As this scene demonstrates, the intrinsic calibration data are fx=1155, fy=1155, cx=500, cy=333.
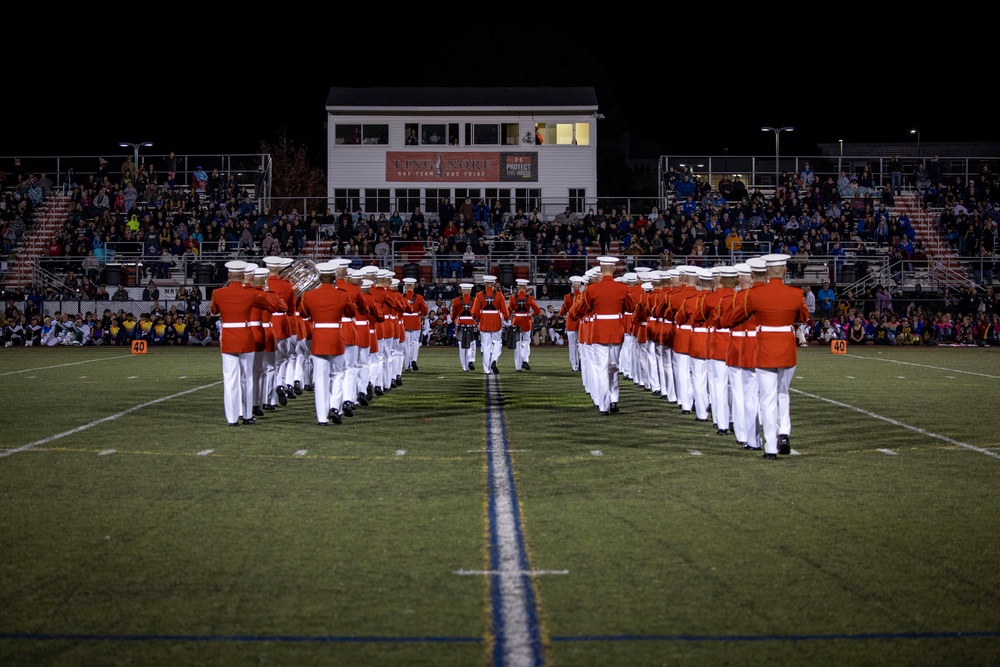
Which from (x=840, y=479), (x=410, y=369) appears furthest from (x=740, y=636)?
(x=410, y=369)

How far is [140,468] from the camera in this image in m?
10.1

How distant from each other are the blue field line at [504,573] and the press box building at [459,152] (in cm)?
3438

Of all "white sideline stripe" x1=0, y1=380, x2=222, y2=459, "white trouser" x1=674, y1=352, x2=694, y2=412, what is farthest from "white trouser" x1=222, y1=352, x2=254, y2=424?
"white trouser" x1=674, y1=352, x2=694, y2=412

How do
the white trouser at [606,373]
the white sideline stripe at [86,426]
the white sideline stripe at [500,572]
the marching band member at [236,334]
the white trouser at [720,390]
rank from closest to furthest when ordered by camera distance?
the white sideline stripe at [500,572]
the white sideline stripe at [86,426]
the white trouser at [720,390]
the marching band member at [236,334]
the white trouser at [606,373]

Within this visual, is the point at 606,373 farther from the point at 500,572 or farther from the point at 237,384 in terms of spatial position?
the point at 500,572

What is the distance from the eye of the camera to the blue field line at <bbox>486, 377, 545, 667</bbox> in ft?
16.5

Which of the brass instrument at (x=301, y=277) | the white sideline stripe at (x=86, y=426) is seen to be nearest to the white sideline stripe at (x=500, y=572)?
the white sideline stripe at (x=86, y=426)

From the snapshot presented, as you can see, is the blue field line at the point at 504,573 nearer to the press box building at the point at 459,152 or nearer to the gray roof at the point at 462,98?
the press box building at the point at 459,152

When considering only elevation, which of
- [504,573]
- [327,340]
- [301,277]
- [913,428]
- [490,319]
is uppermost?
[301,277]

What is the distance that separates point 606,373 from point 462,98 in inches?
1307

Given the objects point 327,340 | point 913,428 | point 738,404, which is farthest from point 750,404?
point 327,340

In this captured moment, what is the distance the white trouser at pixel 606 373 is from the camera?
14953 mm

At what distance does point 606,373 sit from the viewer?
1498cm

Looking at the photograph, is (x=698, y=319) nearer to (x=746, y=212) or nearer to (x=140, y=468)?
(x=140, y=468)
